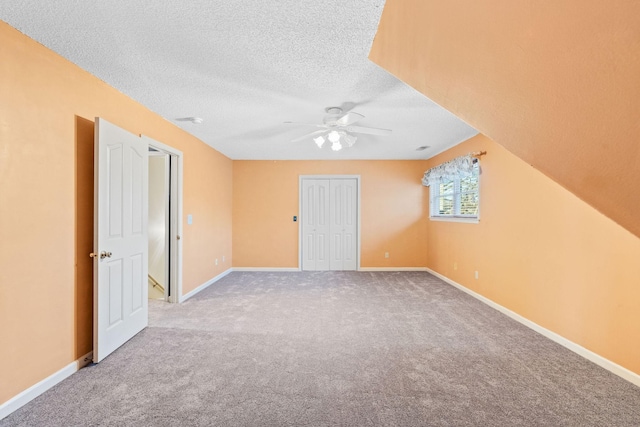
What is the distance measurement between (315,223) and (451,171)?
282cm

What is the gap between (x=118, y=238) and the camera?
8.25ft

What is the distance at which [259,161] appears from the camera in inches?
237

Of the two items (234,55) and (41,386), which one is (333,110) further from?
(41,386)

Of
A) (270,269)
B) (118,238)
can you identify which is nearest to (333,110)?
(118,238)

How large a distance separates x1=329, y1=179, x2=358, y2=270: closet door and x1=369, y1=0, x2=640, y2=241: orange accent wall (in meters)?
4.90

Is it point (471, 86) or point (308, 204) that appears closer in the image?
point (471, 86)

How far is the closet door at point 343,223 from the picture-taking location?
6.03 m

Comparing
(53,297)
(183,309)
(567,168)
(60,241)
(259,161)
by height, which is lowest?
(183,309)

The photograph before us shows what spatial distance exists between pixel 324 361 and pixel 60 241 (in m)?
2.23

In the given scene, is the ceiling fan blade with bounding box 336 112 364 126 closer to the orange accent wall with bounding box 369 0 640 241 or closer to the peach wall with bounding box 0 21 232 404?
the orange accent wall with bounding box 369 0 640 241

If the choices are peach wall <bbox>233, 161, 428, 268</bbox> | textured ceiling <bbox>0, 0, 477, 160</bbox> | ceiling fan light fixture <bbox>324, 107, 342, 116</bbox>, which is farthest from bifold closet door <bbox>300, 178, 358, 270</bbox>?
ceiling fan light fixture <bbox>324, 107, 342, 116</bbox>

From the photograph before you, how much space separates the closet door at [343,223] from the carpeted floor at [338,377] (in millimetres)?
2580

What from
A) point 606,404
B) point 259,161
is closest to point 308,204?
point 259,161

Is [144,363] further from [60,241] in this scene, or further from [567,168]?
[567,168]
